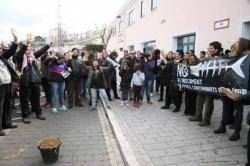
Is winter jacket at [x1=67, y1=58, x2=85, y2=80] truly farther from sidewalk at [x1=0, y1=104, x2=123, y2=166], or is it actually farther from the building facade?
the building facade

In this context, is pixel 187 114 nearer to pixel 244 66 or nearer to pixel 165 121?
pixel 165 121

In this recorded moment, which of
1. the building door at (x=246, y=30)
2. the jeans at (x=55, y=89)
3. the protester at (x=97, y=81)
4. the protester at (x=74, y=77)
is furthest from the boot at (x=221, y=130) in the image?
the protester at (x=74, y=77)

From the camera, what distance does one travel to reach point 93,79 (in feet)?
27.8

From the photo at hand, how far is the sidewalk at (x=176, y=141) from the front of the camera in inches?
175

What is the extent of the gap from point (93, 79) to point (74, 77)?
33.8 inches

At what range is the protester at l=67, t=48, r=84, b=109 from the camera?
8883 millimetres

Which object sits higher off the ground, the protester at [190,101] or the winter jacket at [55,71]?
the winter jacket at [55,71]

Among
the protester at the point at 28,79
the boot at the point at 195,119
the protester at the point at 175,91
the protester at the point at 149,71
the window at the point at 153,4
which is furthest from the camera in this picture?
the window at the point at 153,4

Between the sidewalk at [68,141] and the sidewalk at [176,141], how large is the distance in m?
0.50

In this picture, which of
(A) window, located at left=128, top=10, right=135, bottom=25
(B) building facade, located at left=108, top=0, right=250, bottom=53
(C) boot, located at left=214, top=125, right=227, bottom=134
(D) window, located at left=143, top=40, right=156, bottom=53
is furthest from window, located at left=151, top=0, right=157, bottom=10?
(C) boot, located at left=214, top=125, right=227, bottom=134

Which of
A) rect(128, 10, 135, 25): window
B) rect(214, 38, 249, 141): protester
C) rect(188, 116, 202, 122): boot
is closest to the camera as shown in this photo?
rect(214, 38, 249, 141): protester

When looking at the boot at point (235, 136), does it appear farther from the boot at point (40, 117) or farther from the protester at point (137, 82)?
the boot at point (40, 117)

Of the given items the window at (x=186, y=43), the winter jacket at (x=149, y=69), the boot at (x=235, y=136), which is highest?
the window at (x=186, y=43)

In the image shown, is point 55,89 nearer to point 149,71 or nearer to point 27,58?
point 27,58
